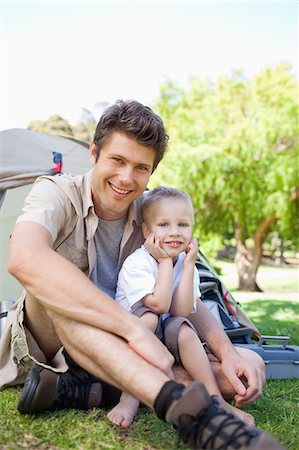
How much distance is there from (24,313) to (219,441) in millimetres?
1215

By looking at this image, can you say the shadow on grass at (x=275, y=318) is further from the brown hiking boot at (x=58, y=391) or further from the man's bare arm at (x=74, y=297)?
the man's bare arm at (x=74, y=297)

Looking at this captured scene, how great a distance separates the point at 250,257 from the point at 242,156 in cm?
308

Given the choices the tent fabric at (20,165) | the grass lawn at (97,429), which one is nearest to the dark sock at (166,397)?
the grass lawn at (97,429)

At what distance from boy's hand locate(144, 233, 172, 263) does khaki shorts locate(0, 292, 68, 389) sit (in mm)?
609

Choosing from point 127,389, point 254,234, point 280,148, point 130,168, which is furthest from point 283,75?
point 127,389

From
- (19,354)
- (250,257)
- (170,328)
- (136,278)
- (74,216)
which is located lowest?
(250,257)

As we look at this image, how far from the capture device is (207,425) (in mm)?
1813

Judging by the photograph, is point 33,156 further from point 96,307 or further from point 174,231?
point 96,307

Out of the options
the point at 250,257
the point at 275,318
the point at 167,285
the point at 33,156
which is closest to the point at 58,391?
the point at 167,285

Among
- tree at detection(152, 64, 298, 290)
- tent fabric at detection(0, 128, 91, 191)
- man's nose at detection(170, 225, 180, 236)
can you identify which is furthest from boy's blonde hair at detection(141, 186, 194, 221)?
tree at detection(152, 64, 298, 290)

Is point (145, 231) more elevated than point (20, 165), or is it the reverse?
point (20, 165)

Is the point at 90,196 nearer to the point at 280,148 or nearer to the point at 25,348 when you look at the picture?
the point at 25,348

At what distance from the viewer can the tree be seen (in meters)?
12.8

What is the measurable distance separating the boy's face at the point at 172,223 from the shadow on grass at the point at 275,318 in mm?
2701
